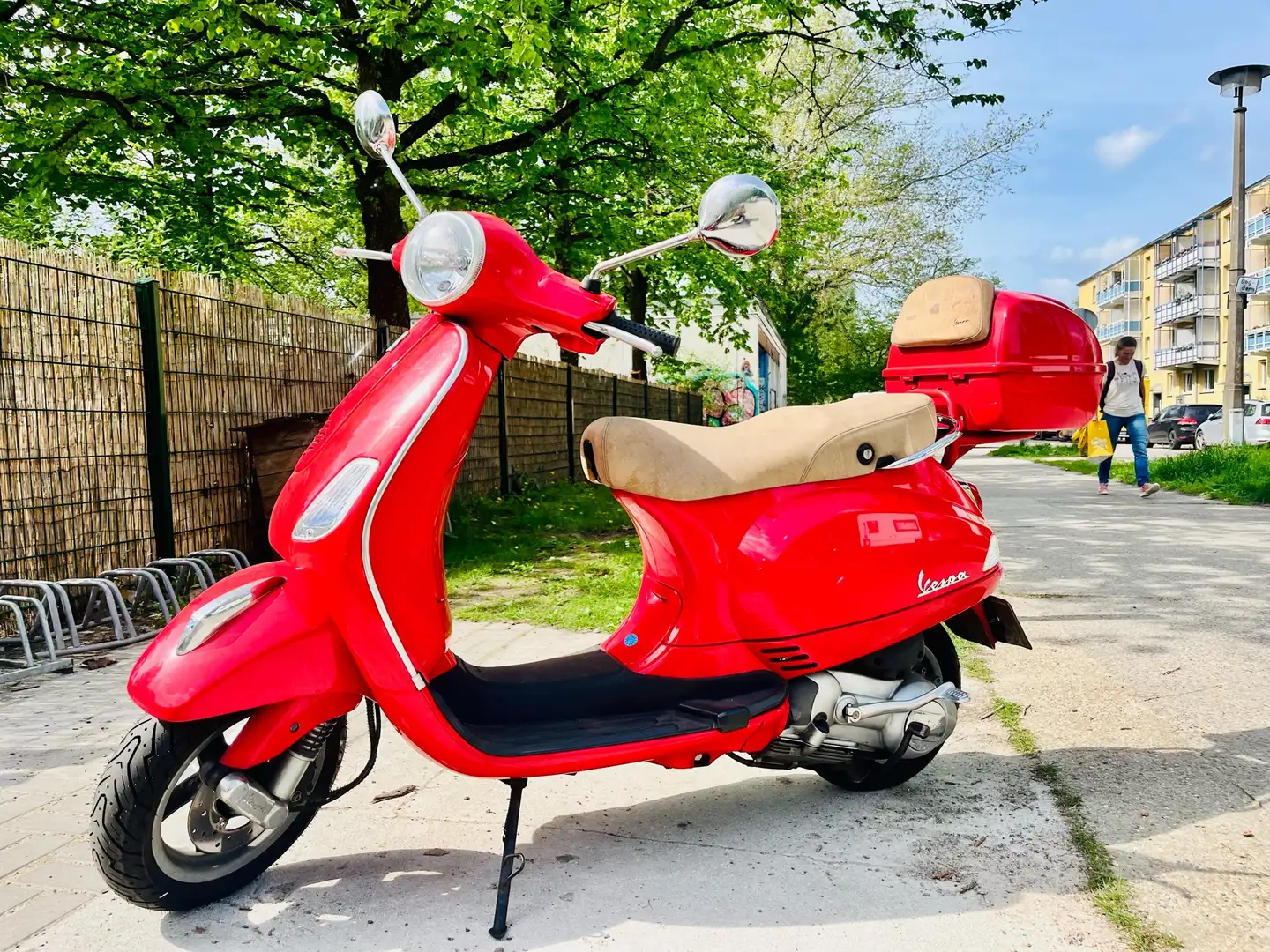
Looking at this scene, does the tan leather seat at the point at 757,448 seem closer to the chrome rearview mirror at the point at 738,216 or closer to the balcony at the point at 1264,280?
the chrome rearview mirror at the point at 738,216

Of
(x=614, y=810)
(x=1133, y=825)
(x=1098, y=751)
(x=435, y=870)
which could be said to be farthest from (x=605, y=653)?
(x=1098, y=751)

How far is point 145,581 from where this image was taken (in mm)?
5535

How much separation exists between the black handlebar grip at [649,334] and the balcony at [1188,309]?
6347 cm

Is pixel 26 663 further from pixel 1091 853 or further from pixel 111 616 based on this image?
Result: pixel 1091 853

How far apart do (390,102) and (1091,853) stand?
9687 mm

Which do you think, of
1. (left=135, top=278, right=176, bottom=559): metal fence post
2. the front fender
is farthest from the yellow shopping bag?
the front fender

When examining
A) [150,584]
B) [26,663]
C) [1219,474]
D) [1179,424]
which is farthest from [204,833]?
[1179,424]

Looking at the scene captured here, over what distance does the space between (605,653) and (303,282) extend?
21852mm

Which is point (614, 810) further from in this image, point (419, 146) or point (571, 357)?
point (571, 357)

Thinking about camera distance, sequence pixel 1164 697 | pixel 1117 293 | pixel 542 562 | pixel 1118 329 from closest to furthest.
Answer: pixel 1164 697, pixel 542 562, pixel 1118 329, pixel 1117 293

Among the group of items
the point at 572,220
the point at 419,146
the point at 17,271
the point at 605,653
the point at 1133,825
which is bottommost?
the point at 1133,825

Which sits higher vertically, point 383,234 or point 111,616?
point 383,234

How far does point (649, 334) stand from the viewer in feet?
7.38

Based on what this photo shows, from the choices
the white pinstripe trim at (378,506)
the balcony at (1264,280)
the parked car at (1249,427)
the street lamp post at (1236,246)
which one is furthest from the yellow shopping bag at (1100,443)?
the balcony at (1264,280)
